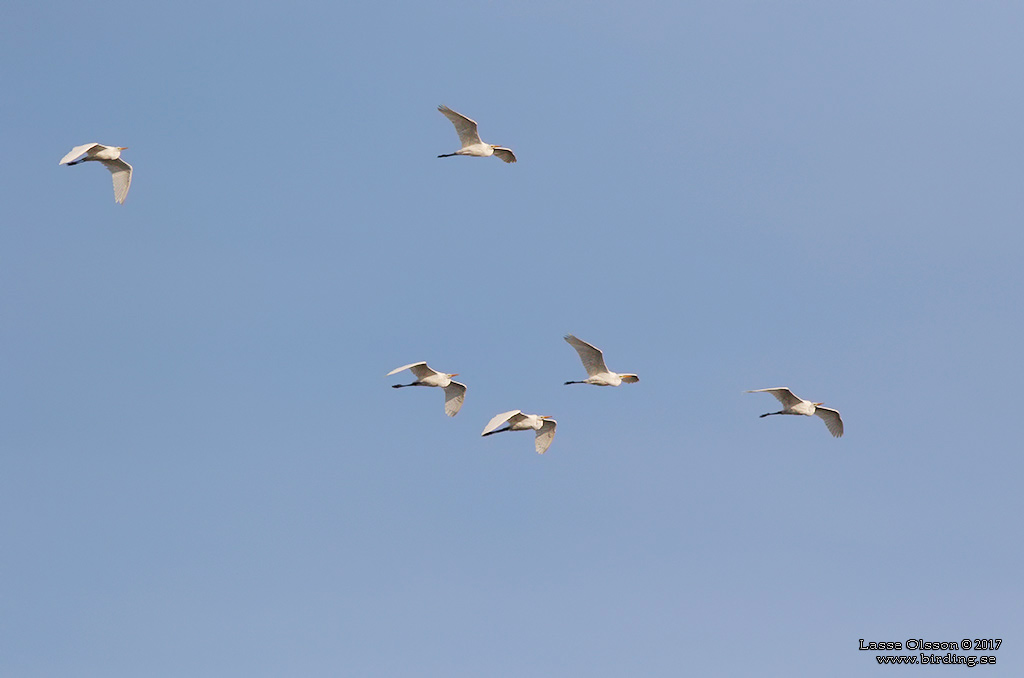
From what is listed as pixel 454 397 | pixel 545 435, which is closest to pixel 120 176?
pixel 454 397

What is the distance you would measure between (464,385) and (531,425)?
4465 mm

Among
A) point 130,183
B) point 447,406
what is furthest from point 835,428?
point 130,183

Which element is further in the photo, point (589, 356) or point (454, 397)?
point (454, 397)

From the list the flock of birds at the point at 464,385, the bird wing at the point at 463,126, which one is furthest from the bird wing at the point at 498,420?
the bird wing at the point at 463,126

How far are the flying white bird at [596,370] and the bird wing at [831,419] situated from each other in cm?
809

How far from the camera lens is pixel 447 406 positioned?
70.9 m

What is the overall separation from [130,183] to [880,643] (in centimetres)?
3556

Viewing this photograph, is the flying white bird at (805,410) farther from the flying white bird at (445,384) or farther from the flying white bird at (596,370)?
the flying white bird at (445,384)

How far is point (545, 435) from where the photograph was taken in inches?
2739

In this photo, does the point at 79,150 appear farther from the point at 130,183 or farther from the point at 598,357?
the point at 598,357

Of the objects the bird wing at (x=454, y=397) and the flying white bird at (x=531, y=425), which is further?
the bird wing at (x=454, y=397)

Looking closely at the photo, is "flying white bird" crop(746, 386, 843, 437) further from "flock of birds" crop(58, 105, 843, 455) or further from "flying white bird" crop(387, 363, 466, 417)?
"flying white bird" crop(387, 363, 466, 417)

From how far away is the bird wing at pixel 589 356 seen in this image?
6638 cm

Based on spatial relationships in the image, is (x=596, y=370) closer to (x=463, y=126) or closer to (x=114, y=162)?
(x=463, y=126)
